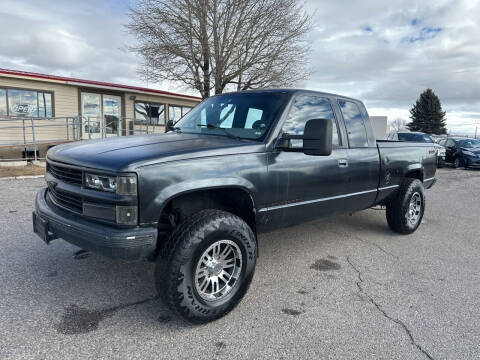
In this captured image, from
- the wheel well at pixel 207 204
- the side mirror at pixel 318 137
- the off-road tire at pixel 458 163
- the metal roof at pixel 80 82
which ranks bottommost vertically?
the off-road tire at pixel 458 163

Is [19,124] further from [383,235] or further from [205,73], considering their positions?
[383,235]

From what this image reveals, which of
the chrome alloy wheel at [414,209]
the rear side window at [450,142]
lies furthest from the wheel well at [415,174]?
the rear side window at [450,142]

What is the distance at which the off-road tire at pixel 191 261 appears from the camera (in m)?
2.64

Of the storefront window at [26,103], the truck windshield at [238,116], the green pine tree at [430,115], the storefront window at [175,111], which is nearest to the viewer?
the truck windshield at [238,116]

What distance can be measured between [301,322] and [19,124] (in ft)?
47.8

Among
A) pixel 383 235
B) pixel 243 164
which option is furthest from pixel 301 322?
pixel 383 235

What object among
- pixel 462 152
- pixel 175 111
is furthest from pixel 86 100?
pixel 462 152

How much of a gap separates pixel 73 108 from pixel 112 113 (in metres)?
1.84

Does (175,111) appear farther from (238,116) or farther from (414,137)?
(238,116)

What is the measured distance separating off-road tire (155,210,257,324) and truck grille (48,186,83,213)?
2.48 ft

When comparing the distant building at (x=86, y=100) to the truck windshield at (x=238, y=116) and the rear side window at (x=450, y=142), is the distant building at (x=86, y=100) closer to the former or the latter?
the truck windshield at (x=238, y=116)

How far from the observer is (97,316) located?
2867 millimetres

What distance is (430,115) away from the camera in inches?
2013

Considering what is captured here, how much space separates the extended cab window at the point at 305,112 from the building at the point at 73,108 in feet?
33.7
